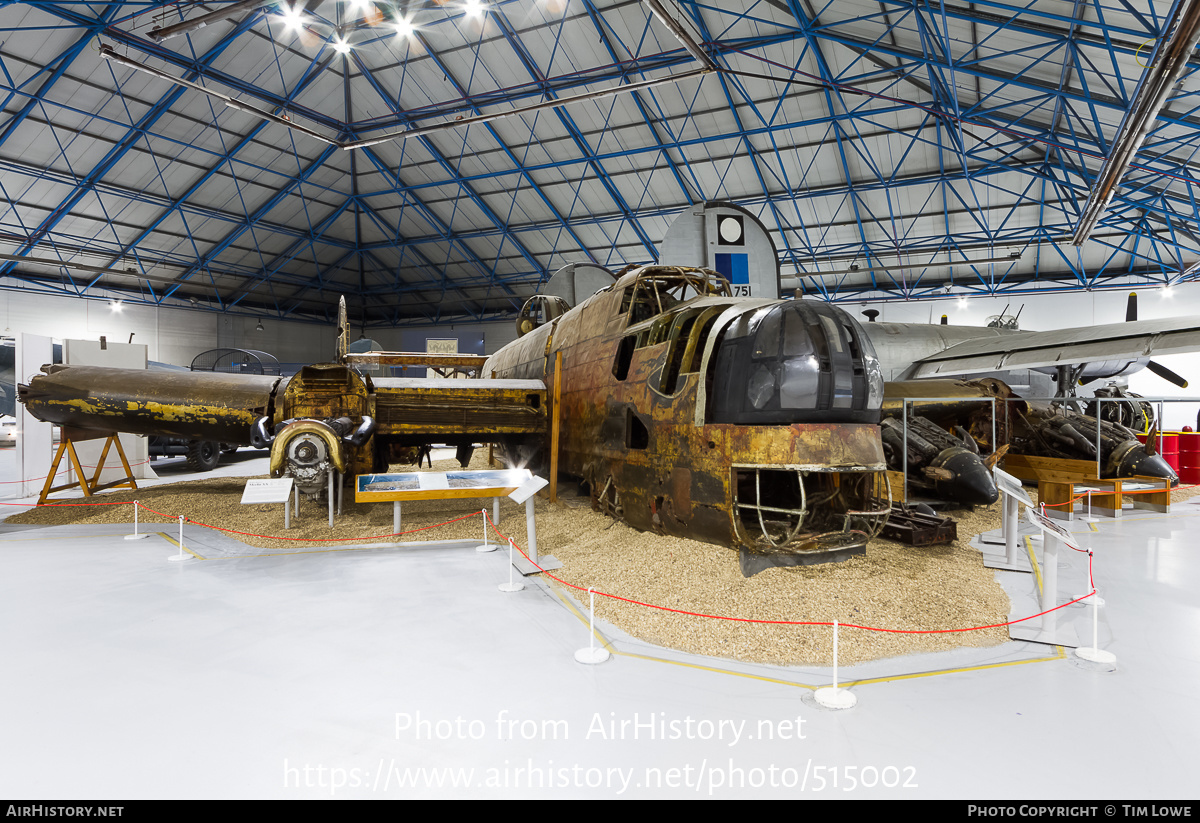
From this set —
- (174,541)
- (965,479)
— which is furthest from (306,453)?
(965,479)

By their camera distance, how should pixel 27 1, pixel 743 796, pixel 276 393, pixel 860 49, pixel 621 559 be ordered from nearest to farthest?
pixel 743 796, pixel 621 559, pixel 276 393, pixel 27 1, pixel 860 49

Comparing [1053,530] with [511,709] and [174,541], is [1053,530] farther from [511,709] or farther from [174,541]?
[174,541]

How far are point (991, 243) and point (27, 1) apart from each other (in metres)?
33.4

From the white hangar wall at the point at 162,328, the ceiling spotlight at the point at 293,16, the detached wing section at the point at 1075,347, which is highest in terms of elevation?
the ceiling spotlight at the point at 293,16

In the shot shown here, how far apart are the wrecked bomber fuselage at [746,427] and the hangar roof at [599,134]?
10.4m

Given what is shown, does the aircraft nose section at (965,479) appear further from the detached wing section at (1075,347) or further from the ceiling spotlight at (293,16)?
the ceiling spotlight at (293,16)

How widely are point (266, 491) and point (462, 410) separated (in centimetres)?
338

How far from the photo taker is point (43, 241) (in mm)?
27781

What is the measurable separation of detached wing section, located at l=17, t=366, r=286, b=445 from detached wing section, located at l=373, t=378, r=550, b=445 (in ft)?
7.44

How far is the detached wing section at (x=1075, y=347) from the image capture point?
10250mm

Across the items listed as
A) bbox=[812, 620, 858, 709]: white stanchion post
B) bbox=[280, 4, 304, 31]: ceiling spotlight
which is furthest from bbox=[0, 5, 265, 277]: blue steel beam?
bbox=[812, 620, 858, 709]: white stanchion post

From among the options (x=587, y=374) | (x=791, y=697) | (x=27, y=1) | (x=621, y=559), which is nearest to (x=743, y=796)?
(x=791, y=697)

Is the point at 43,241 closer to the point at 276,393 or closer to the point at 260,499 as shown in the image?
the point at 276,393

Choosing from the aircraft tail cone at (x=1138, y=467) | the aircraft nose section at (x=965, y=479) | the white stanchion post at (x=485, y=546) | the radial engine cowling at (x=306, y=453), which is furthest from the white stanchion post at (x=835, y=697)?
the aircraft tail cone at (x=1138, y=467)
